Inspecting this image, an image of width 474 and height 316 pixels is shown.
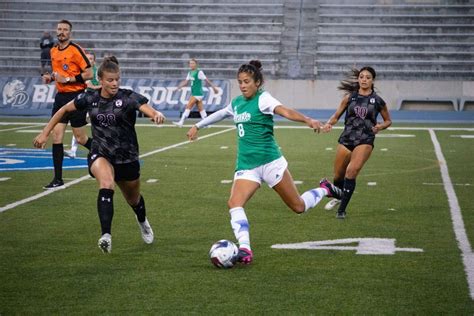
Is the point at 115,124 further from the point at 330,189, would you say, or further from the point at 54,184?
the point at 54,184

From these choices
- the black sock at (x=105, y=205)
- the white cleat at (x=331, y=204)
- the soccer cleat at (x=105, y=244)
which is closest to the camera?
the soccer cleat at (x=105, y=244)

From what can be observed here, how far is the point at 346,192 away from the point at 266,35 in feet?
90.7

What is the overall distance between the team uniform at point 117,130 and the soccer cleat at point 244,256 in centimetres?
150

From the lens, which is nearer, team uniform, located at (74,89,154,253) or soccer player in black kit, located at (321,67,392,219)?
team uniform, located at (74,89,154,253)

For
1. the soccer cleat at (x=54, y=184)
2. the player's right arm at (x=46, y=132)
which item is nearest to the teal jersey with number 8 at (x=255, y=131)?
the player's right arm at (x=46, y=132)

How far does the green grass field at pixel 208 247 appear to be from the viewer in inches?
268

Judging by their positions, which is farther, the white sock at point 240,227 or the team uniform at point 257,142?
the team uniform at point 257,142

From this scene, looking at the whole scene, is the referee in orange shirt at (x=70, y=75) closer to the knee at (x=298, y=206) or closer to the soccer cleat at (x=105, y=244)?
the knee at (x=298, y=206)

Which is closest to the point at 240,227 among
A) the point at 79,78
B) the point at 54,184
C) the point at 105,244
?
the point at 105,244

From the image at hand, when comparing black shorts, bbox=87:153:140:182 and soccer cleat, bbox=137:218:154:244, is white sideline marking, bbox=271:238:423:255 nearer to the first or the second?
soccer cleat, bbox=137:218:154:244

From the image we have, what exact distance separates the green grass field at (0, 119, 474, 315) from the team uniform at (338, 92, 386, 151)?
83 cm

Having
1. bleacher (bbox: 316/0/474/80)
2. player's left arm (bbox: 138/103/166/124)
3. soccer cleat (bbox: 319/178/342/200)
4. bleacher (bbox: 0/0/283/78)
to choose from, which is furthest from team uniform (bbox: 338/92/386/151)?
bleacher (bbox: 0/0/283/78)

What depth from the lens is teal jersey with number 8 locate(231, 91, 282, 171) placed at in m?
8.67

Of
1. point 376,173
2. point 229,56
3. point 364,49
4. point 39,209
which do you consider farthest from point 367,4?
point 39,209
